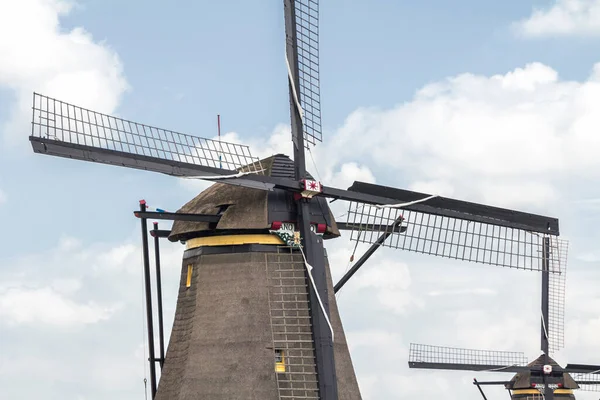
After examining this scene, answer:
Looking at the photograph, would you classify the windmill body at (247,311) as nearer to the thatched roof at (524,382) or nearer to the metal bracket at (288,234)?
the metal bracket at (288,234)

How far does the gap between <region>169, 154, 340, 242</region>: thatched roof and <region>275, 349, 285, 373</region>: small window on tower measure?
2328 millimetres

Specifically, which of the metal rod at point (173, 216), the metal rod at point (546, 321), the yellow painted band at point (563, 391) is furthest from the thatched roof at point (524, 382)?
the metal rod at point (173, 216)

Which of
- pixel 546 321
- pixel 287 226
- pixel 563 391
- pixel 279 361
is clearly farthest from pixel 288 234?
pixel 563 391

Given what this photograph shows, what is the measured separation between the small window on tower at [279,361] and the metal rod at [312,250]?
65 cm

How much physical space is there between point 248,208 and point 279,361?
292 centimetres

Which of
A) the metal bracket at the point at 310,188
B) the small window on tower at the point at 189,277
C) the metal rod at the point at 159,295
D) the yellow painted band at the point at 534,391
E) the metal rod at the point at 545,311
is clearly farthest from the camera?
the yellow painted band at the point at 534,391

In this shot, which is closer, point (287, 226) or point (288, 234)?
point (288, 234)

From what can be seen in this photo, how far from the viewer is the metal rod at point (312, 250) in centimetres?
2145

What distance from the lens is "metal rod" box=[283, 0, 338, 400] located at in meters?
21.5

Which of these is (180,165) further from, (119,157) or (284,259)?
(284,259)

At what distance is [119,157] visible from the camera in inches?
792

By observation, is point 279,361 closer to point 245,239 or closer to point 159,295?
point 245,239

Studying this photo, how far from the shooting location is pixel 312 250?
22.0 meters

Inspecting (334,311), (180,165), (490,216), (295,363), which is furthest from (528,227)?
(180,165)
